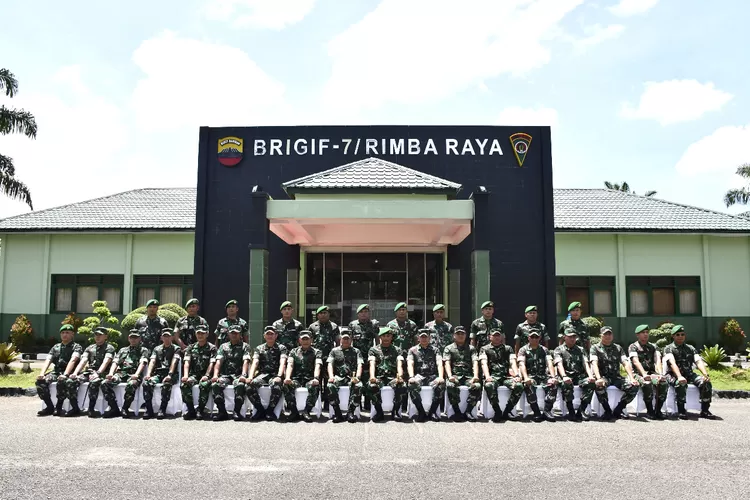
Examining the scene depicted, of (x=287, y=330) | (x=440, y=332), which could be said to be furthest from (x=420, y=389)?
(x=287, y=330)

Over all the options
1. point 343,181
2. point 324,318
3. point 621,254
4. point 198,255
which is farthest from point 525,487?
point 621,254

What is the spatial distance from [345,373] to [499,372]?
8.45 ft

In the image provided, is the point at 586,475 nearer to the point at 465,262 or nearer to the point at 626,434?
the point at 626,434

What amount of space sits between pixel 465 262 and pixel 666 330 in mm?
6676

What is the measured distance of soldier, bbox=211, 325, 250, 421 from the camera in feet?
30.3

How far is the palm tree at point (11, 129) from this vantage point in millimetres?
A: 18938

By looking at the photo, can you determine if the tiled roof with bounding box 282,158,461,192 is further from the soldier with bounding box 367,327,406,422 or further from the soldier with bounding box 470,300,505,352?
the soldier with bounding box 367,327,406,422

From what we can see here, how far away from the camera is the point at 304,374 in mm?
9695

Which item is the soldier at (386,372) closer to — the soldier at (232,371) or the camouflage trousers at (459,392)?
the camouflage trousers at (459,392)

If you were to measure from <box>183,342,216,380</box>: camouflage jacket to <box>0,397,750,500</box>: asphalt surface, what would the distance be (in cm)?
90

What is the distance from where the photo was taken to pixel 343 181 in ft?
47.5

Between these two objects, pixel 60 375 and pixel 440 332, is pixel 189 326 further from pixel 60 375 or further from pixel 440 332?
pixel 440 332

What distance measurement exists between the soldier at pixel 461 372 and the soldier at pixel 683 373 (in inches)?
115

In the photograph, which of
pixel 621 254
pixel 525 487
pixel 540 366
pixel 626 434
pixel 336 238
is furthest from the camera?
pixel 621 254
